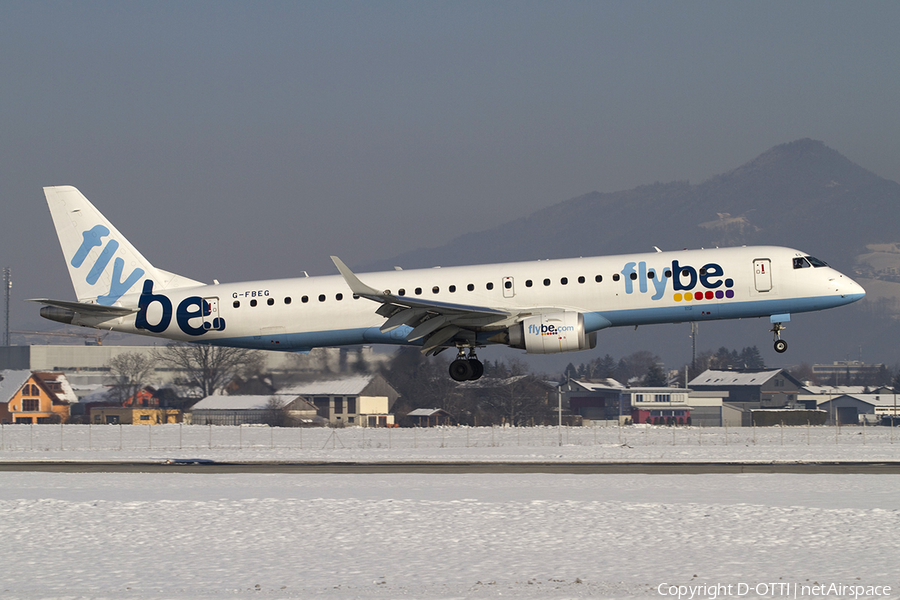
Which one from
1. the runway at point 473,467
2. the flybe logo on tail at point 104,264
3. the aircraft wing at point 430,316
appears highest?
the flybe logo on tail at point 104,264

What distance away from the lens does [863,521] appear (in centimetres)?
2352

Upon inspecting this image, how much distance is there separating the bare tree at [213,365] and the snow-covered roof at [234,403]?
1034 millimetres

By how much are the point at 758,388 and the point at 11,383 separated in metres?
92.5

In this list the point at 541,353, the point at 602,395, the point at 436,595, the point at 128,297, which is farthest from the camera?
the point at 602,395

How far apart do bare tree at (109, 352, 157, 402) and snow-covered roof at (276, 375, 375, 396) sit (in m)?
20.6

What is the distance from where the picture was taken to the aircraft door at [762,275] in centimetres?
3503

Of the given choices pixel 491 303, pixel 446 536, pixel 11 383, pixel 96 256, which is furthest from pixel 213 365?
pixel 446 536

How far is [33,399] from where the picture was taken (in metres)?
91.3

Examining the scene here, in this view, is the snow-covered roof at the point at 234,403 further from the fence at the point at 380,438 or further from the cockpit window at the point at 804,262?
the cockpit window at the point at 804,262

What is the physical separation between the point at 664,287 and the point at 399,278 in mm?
10041

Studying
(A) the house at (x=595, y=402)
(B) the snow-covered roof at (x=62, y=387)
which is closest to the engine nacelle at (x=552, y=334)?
(B) the snow-covered roof at (x=62, y=387)

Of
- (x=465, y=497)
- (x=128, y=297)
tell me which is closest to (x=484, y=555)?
(x=465, y=497)

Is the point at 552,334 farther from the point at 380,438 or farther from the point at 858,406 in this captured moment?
the point at 858,406

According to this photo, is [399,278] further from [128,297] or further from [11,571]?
[11,571]
